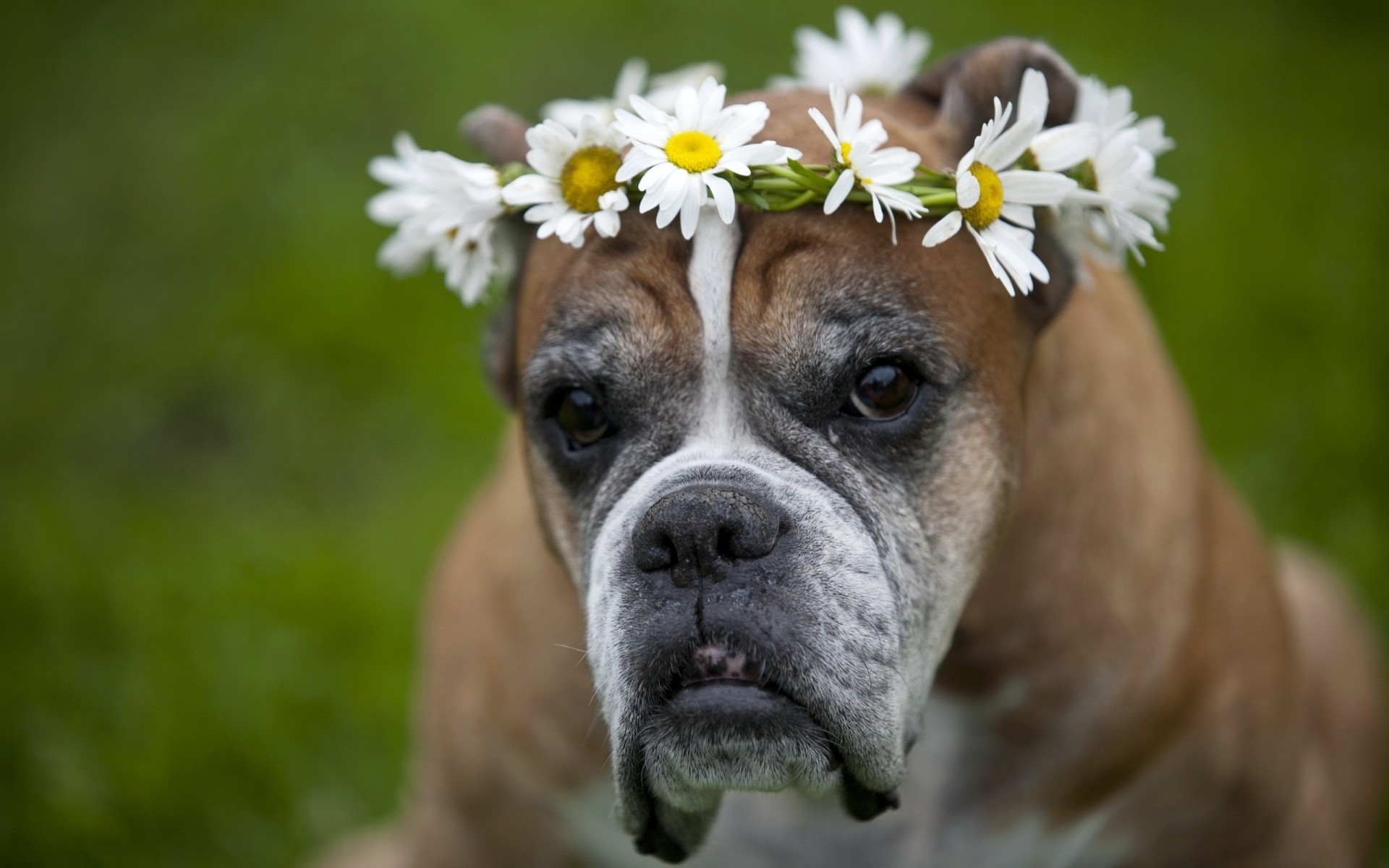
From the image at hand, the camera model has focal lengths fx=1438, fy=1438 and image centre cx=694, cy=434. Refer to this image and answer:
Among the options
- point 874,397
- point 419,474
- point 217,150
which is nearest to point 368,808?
point 419,474

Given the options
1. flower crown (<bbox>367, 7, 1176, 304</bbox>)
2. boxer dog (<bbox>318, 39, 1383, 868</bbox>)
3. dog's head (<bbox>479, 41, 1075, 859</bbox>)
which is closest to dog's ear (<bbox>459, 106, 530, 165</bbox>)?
boxer dog (<bbox>318, 39, 1383, 868</bbox>)

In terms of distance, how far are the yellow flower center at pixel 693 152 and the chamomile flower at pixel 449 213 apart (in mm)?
339

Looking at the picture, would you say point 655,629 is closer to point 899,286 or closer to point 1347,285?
point 899,286

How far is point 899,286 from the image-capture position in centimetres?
211

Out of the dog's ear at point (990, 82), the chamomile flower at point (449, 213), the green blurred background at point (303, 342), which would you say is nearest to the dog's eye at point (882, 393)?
the dog's ear at point (990, 82)

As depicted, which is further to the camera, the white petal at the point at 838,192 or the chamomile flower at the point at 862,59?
the chamomile flower at the point at 862,59

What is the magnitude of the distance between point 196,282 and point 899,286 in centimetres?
416

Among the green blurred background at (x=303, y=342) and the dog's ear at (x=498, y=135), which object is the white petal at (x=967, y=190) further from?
the green blurred background at (x=303, y=342)

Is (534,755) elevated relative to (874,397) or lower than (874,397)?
lower

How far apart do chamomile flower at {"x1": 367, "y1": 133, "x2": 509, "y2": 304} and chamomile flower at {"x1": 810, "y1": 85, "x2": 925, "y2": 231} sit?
55 cm

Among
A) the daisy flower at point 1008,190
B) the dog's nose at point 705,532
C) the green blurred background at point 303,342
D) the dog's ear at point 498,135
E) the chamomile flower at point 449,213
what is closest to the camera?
the dog's nose at point 705,532

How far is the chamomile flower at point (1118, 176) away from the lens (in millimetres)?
2174

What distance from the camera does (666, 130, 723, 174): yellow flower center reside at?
2.04 meters

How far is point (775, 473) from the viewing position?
2.07 m
